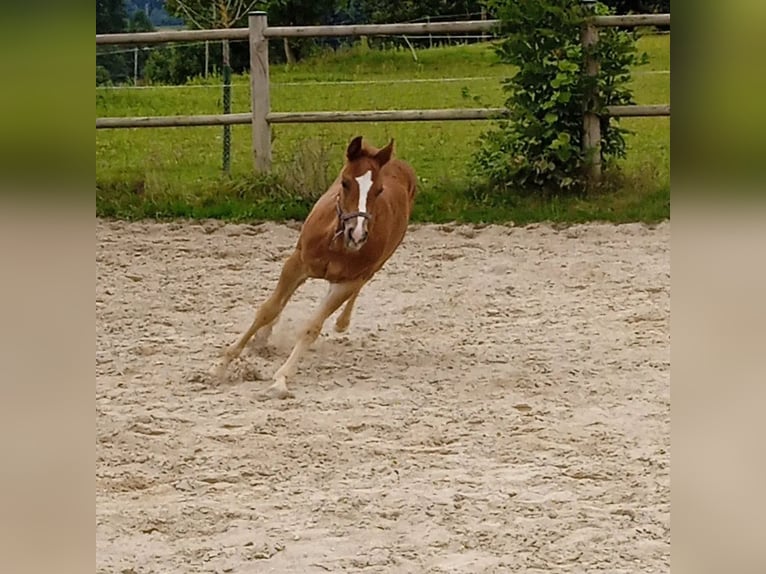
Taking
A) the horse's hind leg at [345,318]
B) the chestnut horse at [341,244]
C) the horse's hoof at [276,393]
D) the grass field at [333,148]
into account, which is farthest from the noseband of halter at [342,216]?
the grass field at [333,148]

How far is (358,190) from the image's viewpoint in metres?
3.47

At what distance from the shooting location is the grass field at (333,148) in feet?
22.0

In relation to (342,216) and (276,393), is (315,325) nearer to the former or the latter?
(276,393)

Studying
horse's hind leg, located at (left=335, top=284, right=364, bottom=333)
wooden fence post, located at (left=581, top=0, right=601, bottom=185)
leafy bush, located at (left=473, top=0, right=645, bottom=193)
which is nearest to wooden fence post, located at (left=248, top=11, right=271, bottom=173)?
leafy bush, located at (left=473, top=0, right=645, bottom=193)

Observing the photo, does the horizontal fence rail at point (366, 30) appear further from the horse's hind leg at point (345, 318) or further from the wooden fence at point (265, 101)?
the horse's hind leg at point (345, 318)

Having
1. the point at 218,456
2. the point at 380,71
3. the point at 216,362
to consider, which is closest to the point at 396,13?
the point at 380,71

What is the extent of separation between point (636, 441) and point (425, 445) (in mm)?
654

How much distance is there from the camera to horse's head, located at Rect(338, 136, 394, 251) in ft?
11.3

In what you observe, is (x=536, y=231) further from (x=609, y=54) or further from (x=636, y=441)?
(x=636, y=441)

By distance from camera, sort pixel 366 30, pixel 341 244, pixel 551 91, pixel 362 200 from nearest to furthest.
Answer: pixel 362 200 → pixel 341 244 → pixel 551 91 → pixel 366 30

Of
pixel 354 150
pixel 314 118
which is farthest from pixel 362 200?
pixel 314 118

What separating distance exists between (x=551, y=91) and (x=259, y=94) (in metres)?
1.93

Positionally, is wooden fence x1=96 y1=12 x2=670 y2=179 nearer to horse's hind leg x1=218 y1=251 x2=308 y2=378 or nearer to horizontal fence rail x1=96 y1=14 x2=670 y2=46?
horizontal fence rail x1=96 y1=14 x2=670 y2=46
